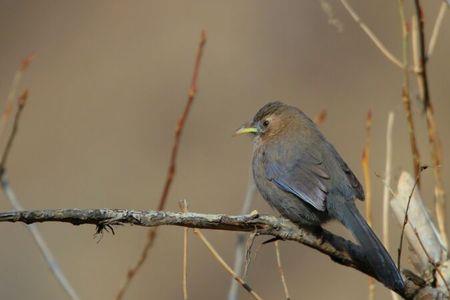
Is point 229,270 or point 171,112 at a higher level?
point 171,112

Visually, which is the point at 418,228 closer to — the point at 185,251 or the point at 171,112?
the point at 185,251

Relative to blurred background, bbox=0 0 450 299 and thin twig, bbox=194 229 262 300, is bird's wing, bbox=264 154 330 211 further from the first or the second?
blurred background, bbox=0 0 450 299

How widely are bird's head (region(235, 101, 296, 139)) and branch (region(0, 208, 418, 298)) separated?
4.80ft

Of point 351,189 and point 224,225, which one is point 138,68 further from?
point 224,225

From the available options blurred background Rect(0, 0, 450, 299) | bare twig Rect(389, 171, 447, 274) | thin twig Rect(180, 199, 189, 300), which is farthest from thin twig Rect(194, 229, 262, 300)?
blurred background Rect(0, 0, 450, 299)

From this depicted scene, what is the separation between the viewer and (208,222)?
156 inches

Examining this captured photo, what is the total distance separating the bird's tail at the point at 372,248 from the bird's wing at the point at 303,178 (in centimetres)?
16

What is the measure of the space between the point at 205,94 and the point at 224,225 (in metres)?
8.44

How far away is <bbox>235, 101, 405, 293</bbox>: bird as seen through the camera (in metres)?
5.10

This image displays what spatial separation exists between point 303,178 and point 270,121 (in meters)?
0.96

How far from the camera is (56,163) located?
37.5ft

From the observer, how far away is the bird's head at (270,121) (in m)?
6.22

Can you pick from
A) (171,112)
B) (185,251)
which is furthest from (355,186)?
(171,112)

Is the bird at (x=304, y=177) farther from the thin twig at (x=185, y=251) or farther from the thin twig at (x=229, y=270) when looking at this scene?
the thin twig at (x=185, y=251)
